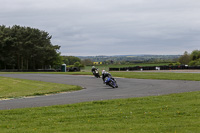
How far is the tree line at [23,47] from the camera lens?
3071 inches

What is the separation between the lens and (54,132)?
7469mm

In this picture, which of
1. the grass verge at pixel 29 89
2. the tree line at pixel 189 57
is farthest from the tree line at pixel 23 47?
the grass verge at pixel 29 89

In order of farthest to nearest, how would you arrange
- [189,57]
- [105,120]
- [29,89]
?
[189,57], [29,89], [105,120]

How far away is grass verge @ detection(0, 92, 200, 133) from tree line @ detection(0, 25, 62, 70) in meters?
69.0

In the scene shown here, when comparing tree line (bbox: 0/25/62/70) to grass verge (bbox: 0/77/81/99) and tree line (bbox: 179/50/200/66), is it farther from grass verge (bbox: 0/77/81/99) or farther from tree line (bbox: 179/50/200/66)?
grass verge (bbox: 0/77/81/99)

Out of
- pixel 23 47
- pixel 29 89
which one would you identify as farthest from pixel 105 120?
pixel 23 47

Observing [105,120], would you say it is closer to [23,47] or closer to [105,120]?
[105,120]

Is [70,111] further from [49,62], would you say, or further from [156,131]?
[49,62]

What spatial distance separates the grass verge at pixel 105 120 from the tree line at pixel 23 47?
69.0 metres

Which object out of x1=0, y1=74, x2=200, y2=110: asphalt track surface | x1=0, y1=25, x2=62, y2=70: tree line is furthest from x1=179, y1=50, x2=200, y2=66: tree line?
x1=0, y1=74, x2=200, y2=110: asphalt track surface

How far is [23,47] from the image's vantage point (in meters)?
80.0

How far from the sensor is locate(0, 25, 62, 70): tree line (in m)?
78.0

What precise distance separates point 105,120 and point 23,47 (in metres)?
74.1

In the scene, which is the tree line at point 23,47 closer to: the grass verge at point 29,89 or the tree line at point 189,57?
the tree line at point 189,57
